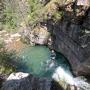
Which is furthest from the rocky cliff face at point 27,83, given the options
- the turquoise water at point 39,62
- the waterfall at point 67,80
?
the turquoise water at point 39,62

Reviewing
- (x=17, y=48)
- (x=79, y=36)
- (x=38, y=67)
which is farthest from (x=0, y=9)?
(x=79, y=36)

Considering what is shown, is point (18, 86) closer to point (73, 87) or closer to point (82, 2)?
point (73, 87)

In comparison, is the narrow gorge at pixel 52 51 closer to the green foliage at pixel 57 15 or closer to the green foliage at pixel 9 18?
the green foliage at pixel 57 15

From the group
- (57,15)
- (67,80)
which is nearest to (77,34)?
(67,80)

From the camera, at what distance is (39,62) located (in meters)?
15.7

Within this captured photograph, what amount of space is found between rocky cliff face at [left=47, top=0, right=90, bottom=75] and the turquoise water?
105 centimetres

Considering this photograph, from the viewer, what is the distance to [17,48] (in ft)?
62.7

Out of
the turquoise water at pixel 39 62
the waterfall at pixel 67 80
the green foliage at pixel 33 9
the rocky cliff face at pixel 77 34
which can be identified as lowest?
the turquoise water at pixel 39 62

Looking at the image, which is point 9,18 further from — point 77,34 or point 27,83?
point 77,34

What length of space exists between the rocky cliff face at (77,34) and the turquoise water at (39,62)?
105 cm

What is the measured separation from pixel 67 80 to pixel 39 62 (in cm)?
367

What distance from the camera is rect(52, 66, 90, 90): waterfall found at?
37.6 ft

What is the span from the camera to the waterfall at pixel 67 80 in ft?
37.6

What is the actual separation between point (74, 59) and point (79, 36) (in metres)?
1.59
